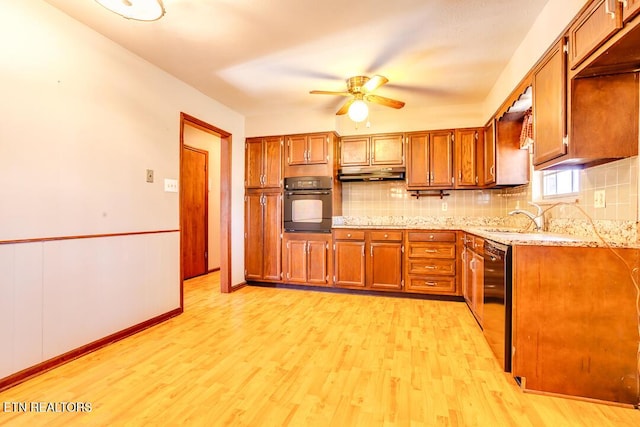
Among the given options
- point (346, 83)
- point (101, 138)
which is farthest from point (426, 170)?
point (101, 138)

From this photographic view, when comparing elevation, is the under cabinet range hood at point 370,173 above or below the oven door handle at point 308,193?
above

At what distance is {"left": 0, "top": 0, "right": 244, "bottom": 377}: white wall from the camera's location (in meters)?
1.90

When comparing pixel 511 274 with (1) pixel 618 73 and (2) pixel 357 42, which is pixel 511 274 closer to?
(1) pixel 618 73

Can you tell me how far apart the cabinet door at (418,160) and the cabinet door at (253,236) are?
2.14 metres

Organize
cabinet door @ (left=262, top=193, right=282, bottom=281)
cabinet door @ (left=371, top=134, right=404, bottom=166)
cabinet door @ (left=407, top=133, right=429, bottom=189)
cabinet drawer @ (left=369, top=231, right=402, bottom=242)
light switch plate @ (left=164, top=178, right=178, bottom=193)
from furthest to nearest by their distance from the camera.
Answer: cabinet door @ (left=262, top=193, right=282, bottom=281), cabinet door @ (left=371, top=134, right=404, bottom=166), cabinet door @ (left=407, top=133, right=429, bottom=189), cabinet drawer @ (left=369, top=231, right=402, bottom=242), light switch plate @ (left=164, top=178, right=178, bottom=193)

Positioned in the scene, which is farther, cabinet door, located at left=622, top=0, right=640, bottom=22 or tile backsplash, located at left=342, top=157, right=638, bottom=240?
tile backsplash, located at left=342, top=157, right=638, bottom=240

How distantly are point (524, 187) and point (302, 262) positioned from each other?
2.81m

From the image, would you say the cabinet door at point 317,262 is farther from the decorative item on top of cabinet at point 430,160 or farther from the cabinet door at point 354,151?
the decorative item on top of cabinet at point 430,160

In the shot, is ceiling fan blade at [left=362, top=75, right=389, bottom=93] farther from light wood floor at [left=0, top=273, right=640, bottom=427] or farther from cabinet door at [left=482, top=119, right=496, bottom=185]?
light wood floor at [left=0, top=273, right=640, bottom=427]

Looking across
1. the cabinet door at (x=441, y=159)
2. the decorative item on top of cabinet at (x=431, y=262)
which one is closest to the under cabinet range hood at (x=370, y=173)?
the cabinet door at (x=441, y=159)

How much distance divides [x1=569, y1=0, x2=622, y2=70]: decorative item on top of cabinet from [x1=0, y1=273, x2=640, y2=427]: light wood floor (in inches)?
75.1

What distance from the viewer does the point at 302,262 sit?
418 centimetres

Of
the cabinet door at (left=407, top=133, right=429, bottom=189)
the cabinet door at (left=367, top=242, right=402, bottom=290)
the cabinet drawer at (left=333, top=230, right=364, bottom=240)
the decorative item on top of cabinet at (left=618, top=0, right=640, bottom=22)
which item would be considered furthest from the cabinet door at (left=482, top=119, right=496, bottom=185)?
the decorative item on top of cabinet at (left=618, top=0, right=640, bottom=22)

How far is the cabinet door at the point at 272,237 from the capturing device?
14.1 ft
